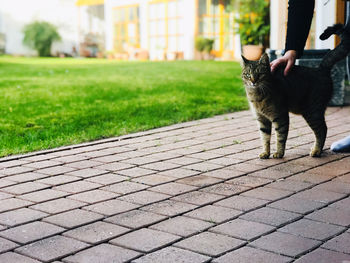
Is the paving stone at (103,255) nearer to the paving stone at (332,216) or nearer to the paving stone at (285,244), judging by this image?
the paving stone at (285,244)

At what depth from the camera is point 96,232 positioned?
229 cm

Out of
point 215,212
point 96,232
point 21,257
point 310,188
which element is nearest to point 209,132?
point 310,188

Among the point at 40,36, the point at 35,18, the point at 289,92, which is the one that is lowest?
the point at 289,92

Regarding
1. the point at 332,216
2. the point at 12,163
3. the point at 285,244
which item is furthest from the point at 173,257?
the point at 12,163

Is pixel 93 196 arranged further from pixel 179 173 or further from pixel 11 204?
pixel 179 173

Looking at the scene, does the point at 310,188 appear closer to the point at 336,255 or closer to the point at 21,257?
the point at 336,255

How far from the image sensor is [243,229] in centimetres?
231

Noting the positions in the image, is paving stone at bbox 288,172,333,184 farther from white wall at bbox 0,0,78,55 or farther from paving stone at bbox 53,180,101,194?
white wall at bbox 0,0,78,55

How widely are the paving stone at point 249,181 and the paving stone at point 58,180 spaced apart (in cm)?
99

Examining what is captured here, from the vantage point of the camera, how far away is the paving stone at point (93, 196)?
2.78 metres

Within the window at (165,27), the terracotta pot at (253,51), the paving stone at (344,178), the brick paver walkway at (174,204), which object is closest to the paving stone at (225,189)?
the brick paver walkway at (174,204)

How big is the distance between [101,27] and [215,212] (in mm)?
25113

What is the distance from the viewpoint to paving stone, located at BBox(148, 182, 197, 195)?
2.90m

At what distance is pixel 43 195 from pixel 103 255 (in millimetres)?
961
